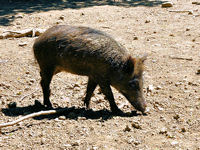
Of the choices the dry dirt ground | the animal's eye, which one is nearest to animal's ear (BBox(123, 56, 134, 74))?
the animal's eye

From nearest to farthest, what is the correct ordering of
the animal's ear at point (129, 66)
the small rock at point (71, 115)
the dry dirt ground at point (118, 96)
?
the dry dirt ground at point (118, 96) < the small rock at point (71, 115) < the animal's ear at point (129, 66)

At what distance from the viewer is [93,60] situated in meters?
5.10

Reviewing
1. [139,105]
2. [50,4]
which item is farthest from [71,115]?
[50,4]

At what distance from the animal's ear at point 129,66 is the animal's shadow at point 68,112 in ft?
2.29

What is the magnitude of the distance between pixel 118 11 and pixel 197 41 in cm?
464

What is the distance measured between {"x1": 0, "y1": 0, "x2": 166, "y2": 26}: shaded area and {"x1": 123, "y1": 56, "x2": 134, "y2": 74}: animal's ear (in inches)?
324

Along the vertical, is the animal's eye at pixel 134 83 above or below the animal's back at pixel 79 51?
below

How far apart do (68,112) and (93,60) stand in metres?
0.99

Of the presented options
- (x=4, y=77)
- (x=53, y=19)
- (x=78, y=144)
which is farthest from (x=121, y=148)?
(x=53, y=19)

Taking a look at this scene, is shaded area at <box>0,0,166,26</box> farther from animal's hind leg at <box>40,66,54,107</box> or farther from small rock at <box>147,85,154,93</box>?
small rock at <box>147,85,154,93</box>

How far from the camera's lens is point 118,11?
41.7 ft

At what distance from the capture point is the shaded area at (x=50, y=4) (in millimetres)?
13094

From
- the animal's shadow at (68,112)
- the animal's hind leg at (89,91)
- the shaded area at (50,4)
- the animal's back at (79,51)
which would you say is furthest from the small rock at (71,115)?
the shaded area at (50,4)

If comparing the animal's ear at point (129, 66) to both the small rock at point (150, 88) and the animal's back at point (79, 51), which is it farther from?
the small rock at point (150, 88)
